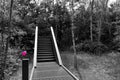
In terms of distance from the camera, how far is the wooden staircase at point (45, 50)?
265 inches

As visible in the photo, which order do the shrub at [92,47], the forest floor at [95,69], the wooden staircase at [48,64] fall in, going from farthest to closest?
the shrub at [92,47] → the forest floor at [95,69] → the wooden staircase at [48,64]

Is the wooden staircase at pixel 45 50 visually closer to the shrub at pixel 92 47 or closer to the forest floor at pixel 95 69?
the forest floor at pixel 95 69

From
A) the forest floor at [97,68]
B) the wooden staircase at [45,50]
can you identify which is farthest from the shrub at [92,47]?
the wooden staircase at [45,50]

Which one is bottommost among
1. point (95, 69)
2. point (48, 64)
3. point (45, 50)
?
point (95, 69)

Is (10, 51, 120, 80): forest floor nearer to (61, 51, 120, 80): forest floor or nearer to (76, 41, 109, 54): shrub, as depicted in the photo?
(61, 51, 120, 80): forest floor

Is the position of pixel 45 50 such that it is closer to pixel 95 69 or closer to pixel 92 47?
pixel 95 69

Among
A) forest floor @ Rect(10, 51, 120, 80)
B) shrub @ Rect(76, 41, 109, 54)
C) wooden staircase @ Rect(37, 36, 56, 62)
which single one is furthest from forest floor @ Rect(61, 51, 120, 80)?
wooden staircase @ Rect(37, 36, 56, 62)

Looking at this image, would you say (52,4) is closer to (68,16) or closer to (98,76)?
(68,16)

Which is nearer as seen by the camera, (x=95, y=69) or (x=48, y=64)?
(x=48, y=64)

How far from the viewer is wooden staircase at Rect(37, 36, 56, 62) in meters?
6.72

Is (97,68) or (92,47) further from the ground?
(92,47)

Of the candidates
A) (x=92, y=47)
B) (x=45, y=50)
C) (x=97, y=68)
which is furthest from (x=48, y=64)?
(x=92, y=47)

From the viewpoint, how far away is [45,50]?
7492mm

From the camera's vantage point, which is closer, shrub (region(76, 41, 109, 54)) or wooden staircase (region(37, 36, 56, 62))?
wooden staircase (region(37, 36, 56, 62))
